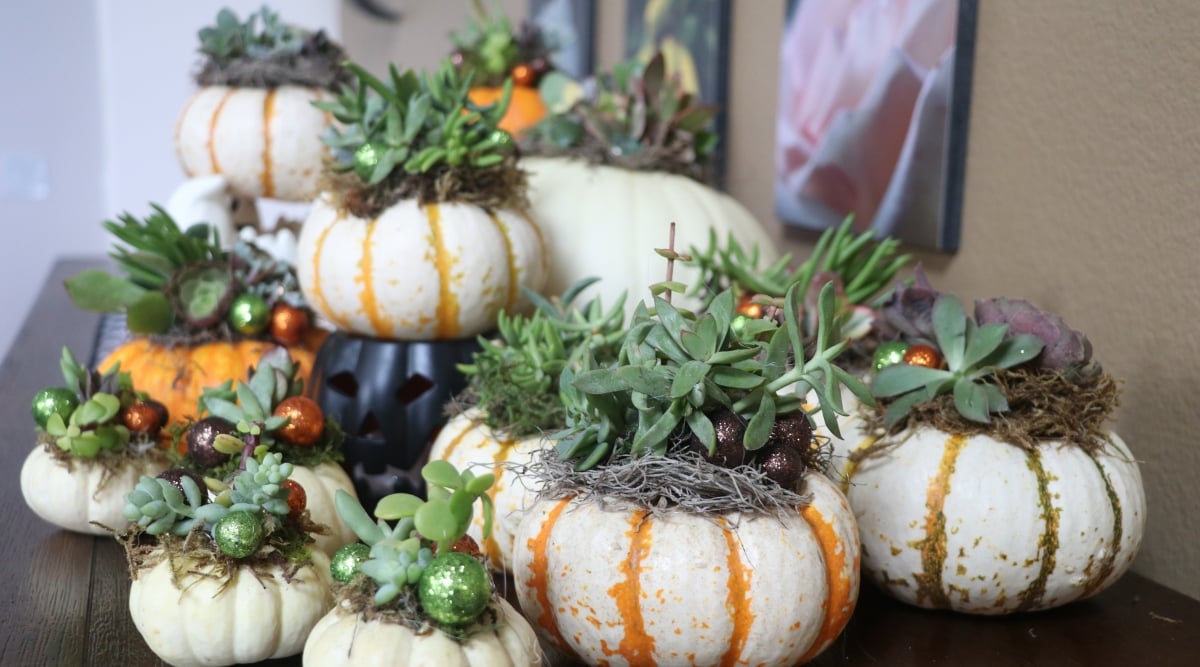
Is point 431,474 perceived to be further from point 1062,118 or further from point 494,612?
point 1062,118

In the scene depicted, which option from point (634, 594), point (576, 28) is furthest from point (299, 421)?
point (576, 28)

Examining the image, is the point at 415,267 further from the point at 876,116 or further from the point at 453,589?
the point at 876,116

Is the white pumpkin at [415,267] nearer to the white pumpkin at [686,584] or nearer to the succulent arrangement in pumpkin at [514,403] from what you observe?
the succulent arrangement in pumpkin at [514,403]

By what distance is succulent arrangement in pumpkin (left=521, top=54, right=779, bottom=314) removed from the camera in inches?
46.9

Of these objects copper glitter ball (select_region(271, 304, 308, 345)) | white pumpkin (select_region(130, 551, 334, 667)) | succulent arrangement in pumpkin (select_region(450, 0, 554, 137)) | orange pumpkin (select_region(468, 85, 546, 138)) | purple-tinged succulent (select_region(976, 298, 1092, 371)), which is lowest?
white pumpkin (select_region(130, 551, 334, 667))

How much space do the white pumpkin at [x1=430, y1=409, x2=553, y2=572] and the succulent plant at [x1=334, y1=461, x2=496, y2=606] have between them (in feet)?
0.60

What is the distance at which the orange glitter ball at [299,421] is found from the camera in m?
0.83

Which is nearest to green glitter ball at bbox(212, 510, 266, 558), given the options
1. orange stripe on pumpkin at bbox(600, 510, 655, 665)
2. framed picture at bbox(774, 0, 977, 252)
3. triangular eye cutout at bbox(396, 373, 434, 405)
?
orange stripe on pumpkin at bbox(600, 510, 655, 665)

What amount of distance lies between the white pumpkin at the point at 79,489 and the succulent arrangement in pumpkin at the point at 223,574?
0.68 ft

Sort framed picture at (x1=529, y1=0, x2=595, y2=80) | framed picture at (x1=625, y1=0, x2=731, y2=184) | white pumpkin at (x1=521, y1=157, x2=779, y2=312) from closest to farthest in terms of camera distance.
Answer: white pumpkin at (x1=521, y1=157, x2=779, y2=312), framed picture at (x1=625, y1=0, x2=731, y2=184), framed picture at (x1=529, y1=0, x2=595, y2=80)

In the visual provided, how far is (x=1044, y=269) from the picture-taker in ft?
3.38

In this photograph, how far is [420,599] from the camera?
1.91 feet

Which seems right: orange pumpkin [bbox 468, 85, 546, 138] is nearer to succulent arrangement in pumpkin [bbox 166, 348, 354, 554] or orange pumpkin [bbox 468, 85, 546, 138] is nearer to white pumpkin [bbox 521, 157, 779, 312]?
white pumpkin [bbox 521, 157, 779, 312]

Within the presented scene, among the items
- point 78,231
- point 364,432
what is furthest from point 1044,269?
point 78,231
